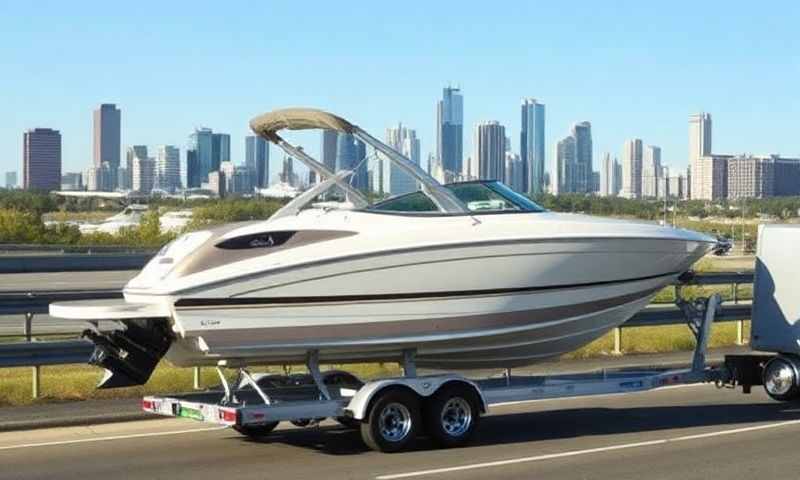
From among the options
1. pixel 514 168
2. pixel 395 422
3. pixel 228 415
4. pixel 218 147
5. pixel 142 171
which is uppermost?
pixel 142 171

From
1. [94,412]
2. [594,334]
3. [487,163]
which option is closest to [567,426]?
[594,334]

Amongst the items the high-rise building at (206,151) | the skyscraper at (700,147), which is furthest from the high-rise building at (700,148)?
the high-rise building at (206,151)

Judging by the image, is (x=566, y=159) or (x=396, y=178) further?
(x=566, y=159)

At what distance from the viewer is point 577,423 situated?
12.9 metres

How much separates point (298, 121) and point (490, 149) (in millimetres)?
8403

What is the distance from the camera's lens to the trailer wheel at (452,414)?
436 inches

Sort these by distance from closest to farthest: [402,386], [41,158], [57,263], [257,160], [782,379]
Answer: [402,386]
[782,379]
[57,263]
[257,160]
[41,158]

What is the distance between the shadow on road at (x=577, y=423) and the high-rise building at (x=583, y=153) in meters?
47.5

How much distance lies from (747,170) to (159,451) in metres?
99.9

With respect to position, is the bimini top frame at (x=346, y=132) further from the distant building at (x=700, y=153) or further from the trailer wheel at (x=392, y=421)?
the distant building at (x=700, y=153)

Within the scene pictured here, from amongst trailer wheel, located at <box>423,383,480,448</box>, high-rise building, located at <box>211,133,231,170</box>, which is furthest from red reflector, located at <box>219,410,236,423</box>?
high-rise building, located at <box>211,133,231,170</box>

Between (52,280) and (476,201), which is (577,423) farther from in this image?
(52,280)

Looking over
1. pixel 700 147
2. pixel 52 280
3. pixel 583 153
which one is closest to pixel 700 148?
pixel 700 147

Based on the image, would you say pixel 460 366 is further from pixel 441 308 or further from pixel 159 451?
pixel 159 451
